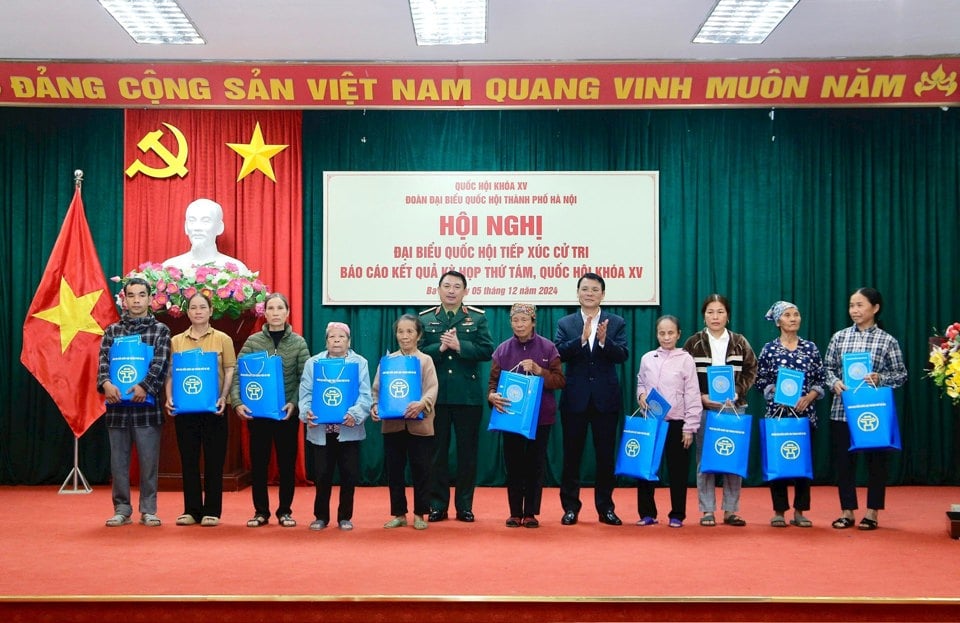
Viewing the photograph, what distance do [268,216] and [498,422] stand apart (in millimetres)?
3114

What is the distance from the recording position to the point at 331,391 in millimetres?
5113

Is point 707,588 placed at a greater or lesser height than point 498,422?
lesser

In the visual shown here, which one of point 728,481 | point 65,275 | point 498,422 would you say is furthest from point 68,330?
point 728,481

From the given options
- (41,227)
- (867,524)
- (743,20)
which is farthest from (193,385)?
(743,20)

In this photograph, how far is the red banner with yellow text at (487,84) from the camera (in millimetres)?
6918

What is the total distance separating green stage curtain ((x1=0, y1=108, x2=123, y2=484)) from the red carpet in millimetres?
1564

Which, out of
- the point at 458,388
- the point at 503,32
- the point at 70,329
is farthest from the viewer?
the point at 70,329

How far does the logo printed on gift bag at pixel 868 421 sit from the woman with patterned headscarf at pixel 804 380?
28 centimetres

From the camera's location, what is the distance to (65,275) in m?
7.01

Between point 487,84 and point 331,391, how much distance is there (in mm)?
2923

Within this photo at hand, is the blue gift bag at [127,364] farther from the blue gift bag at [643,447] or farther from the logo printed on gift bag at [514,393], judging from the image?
the blue gift bag at [643,447]

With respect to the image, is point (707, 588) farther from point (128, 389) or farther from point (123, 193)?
point (123, 193)

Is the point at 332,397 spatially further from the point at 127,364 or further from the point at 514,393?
the point at 127,364

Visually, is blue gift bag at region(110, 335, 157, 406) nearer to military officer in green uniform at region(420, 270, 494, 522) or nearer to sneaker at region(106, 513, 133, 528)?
sneaker at region(106, 513, 133, 528)
